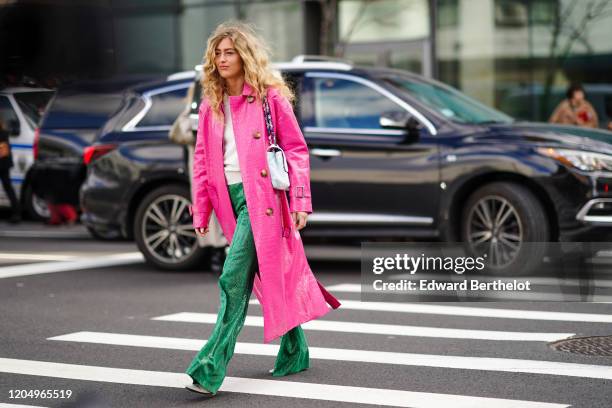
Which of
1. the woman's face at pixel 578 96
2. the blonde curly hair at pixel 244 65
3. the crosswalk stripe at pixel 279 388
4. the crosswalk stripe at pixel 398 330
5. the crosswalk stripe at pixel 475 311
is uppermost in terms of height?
the blonde curly hair at pixel 244 65

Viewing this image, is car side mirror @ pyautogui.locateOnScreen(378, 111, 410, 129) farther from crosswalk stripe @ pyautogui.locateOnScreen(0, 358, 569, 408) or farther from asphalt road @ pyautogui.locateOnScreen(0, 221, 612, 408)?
crosswalk stripe @ pyautogui.locateOnScreen(0, 358, 569, 408)

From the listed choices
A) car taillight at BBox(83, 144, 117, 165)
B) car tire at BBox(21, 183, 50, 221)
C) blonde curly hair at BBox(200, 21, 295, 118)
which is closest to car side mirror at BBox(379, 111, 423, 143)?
car taillight at BBox(83, 144, 117, 165)

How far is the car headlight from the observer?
9.07m

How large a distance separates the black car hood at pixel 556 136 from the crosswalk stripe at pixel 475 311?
5.85 ft

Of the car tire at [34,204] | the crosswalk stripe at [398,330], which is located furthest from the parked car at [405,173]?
the car tire at [34,204]

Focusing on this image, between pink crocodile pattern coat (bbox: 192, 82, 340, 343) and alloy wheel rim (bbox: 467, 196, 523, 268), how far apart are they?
405 cm

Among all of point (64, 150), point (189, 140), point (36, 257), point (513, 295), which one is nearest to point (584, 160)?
point (513, 295)

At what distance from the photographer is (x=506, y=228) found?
31.0 ft

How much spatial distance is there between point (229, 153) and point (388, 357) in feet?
5.15

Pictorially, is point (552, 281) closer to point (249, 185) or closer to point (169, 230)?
point (169, 230)

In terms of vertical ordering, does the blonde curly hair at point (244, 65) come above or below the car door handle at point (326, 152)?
above

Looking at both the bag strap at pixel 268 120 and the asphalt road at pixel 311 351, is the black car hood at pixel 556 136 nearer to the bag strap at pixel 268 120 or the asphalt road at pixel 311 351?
the asphalt road at pixel 311 351

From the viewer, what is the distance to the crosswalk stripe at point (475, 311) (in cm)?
761

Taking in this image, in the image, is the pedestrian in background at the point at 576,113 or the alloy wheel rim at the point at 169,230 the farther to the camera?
the pedestrian in background at the point at 576,113
